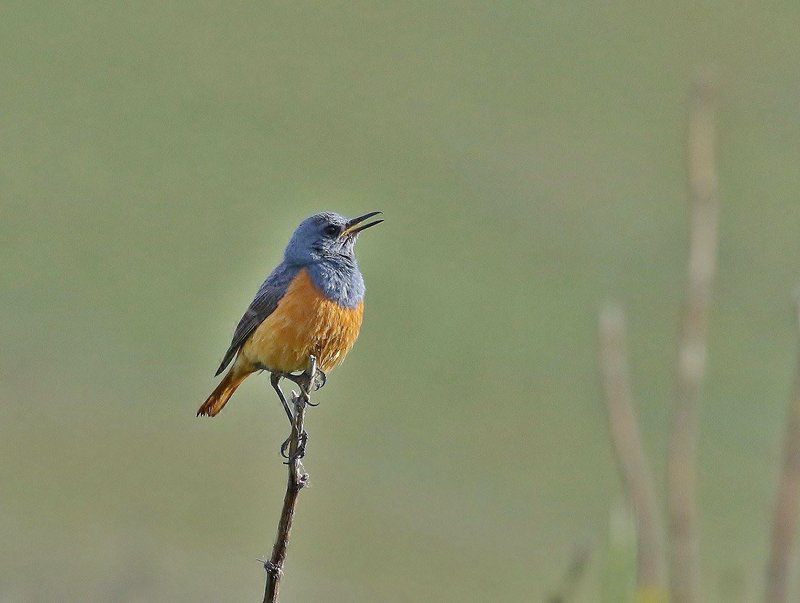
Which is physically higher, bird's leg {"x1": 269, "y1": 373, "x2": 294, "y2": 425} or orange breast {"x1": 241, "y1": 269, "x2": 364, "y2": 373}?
orange breast {"x1": 241, "y1": 269, "x2": 364, "y2": 373}

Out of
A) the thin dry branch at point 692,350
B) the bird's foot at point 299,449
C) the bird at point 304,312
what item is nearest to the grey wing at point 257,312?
the bird at point 304,312

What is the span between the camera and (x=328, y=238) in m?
5.31

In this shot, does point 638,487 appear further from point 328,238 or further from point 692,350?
point 328,238

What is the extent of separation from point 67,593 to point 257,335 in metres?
4.75

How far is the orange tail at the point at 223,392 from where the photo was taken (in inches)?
209

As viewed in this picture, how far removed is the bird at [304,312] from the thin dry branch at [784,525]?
2.07m

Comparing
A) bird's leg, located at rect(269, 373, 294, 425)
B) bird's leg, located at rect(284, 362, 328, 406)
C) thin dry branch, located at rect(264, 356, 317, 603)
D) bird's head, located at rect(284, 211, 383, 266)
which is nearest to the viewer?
thin dry branch, located at rect(264, 356, 317, 603)

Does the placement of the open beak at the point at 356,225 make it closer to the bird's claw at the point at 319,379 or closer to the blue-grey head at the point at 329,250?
the blue-grey head at the point at 329,250

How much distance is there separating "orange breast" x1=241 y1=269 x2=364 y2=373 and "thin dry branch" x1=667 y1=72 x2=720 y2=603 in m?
1.56

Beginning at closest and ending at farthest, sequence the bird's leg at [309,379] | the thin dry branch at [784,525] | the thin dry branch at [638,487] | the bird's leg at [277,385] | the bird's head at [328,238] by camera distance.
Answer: the thin dry branch at [784,525] → the thin dry branch at [638,487] → the bird's leg at [309,379] → the bird's leg at [277,385] → the bird's head at [328,238]

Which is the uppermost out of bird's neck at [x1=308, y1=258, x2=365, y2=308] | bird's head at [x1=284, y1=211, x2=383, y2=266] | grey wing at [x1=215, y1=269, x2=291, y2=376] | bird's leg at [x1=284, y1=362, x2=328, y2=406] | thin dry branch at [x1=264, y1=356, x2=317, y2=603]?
bird's head at [x1=284, y1=211, x2=383, y2=266]

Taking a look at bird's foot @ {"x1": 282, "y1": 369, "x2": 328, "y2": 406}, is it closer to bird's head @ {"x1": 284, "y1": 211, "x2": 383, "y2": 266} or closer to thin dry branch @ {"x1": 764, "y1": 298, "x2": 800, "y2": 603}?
bird's head @ {"x1": 284, "y1": 211, "x2": 383, "y2": 266}

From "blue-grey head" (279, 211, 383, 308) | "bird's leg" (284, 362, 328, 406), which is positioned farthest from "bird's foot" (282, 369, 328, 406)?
"blue-grey head" (279, 211, 383, 308)

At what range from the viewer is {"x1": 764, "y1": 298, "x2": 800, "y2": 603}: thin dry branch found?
3.06 meters
